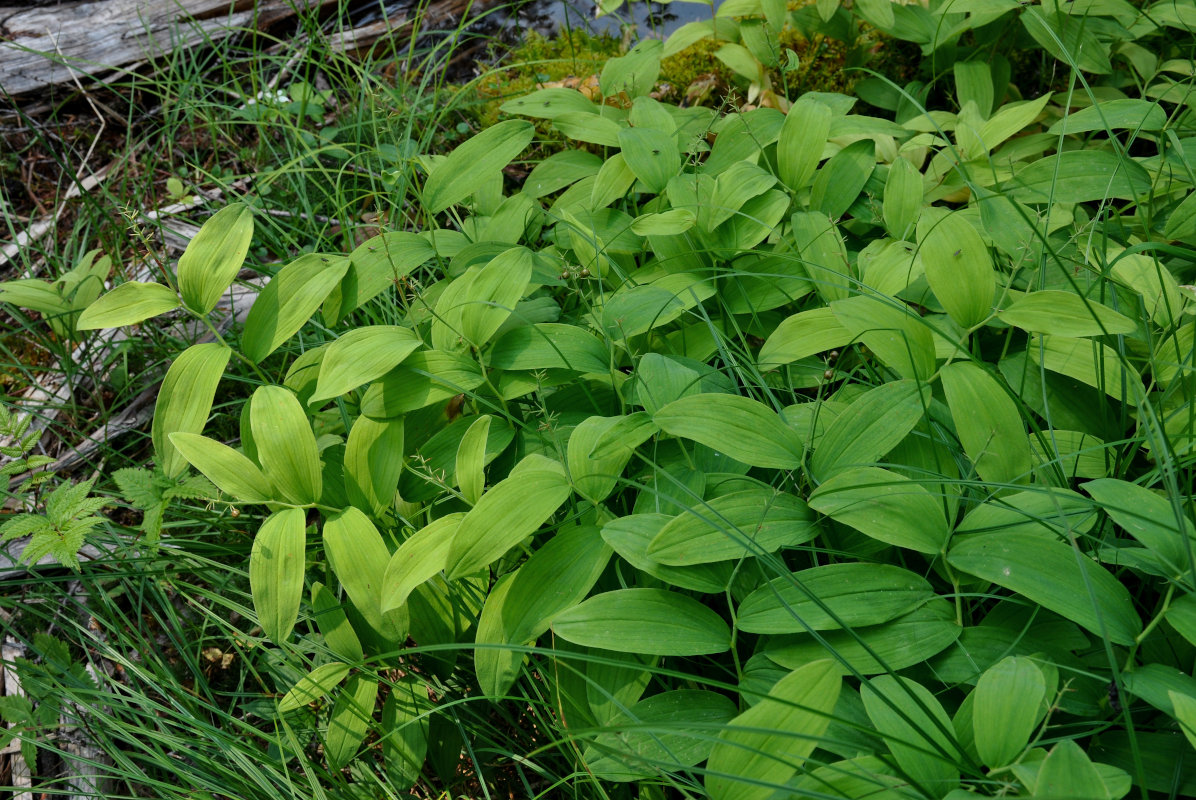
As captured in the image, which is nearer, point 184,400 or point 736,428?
point 736,428

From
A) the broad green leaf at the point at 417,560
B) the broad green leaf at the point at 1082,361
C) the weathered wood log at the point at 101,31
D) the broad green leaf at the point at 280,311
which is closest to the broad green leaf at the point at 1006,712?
the broad green leaf at the point at 1082,361

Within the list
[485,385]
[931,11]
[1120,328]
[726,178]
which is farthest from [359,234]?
[1120,328]

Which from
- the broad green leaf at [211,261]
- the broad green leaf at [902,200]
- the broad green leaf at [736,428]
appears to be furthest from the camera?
the broad green leaf at [902,200]

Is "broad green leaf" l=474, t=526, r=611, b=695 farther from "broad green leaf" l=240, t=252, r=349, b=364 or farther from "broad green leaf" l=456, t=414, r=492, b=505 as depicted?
"broad green leaf" l=240, t=252, r=349, b=364

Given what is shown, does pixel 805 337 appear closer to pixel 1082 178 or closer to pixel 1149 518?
pixel 1149 518

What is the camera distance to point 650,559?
1003 mm

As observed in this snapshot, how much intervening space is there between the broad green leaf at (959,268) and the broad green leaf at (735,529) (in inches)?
14.5

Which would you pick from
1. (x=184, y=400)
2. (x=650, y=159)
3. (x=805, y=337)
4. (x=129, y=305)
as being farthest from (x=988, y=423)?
(x=129, y=305)

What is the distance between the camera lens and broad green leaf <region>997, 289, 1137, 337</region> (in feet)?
3.41

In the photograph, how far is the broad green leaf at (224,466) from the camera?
1123 mm

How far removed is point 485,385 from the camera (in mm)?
1375

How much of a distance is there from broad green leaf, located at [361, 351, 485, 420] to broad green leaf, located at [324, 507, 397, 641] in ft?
0.60

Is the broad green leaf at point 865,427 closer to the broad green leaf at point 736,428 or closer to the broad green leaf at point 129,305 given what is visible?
the broad green leaf at point 736,428

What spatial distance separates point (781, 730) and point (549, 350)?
693mm
